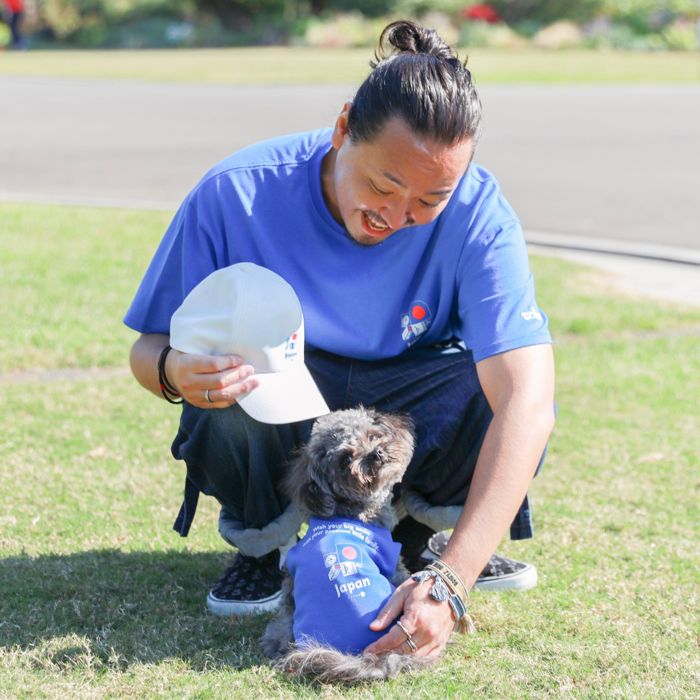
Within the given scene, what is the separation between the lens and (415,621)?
282 centimetres

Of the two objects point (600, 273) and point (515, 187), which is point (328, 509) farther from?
point (515, 187)

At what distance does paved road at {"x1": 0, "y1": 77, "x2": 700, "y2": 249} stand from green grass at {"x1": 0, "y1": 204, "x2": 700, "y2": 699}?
11.5 feet

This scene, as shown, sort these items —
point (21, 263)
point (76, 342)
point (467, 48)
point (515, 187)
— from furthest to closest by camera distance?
1. point (467, 48)
2. point (515, 187)
3. point (21, 263)
4. point (76, 342)

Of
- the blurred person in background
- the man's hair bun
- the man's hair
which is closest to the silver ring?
the man's hair

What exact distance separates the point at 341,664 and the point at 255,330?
2.80ft

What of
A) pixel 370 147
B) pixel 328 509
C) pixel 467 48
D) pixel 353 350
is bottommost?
pixel 467 48

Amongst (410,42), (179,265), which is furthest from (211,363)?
(410,42)

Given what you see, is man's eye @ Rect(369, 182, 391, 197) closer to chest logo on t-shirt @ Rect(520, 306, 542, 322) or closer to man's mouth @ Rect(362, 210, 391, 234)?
man's mouth @ Rect(362, 210, 391, 234)

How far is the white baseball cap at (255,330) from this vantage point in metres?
2.95

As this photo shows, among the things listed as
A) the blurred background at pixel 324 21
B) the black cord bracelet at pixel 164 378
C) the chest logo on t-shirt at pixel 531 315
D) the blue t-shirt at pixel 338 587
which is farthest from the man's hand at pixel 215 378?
the blurred background at pixel 324 21

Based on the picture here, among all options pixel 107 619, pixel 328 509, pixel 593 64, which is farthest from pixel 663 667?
pixel 593 64

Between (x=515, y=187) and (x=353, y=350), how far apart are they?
7.97 m

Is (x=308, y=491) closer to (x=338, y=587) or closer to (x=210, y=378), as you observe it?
(x=338, y=587)

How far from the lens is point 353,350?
3.44 metres
